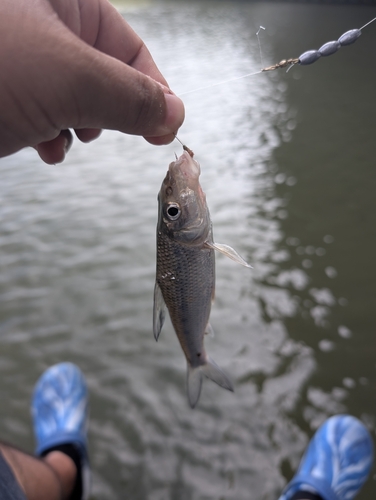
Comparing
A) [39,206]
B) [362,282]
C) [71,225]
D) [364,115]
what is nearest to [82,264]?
[71,225]

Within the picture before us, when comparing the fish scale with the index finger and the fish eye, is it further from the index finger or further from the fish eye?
the index finger

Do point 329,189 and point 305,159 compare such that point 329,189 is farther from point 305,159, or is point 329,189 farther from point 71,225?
point 71,225

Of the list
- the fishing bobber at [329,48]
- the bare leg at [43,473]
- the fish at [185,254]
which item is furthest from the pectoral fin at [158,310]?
the bare leg at [43,473]

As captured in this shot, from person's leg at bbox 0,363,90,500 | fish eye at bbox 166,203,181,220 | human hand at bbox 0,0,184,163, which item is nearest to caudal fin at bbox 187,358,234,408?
fish eye at bbox 166,203,181,220

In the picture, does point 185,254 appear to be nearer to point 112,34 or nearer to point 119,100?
point 119,100

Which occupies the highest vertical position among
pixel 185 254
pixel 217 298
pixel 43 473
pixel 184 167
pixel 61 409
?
pixel 184 167

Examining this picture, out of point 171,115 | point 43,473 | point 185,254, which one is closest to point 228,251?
point 185,254
